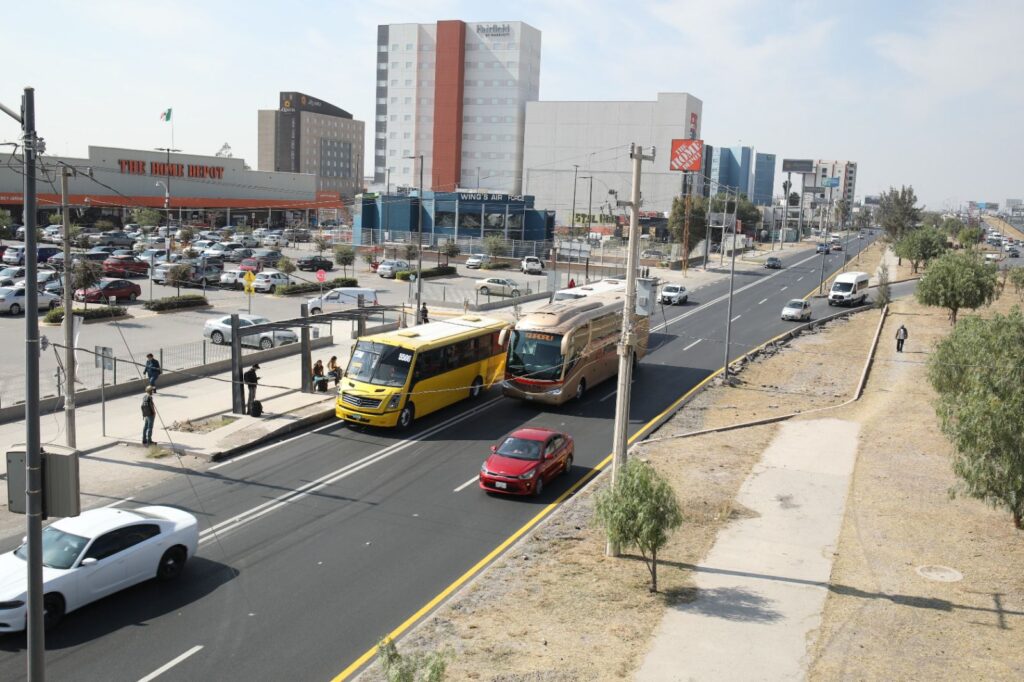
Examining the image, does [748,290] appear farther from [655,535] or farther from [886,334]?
[655,535]

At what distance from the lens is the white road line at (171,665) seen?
477 inches

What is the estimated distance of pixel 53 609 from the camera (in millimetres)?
13297

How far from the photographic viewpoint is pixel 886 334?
47750 mm

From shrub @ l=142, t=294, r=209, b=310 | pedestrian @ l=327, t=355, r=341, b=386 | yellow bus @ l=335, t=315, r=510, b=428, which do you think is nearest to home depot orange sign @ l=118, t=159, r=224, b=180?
shrub @ l=142, t=294, r=209, b=310

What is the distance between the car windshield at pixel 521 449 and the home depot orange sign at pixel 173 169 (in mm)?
78632

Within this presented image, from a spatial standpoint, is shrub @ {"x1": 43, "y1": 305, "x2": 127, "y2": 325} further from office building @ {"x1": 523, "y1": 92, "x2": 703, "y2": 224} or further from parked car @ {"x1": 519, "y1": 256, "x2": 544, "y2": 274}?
office building @ {"x1": 523, "y1": 92, "x2": 703, "y2": 224}

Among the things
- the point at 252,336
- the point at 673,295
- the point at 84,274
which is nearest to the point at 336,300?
the point at 252,336

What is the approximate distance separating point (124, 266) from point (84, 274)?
17070 millimetres

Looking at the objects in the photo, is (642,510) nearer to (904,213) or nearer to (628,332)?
(628,332)

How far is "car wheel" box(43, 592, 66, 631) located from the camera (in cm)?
1320

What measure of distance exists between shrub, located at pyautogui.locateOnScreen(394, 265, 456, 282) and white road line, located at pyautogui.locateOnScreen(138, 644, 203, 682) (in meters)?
51.8

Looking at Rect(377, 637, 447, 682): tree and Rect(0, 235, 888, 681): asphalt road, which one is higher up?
Rect(377, 637, 447, 682): tree

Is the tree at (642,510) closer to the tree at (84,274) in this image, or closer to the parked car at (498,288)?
the tree at (84,274)

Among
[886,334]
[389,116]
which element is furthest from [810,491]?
[389,116]
